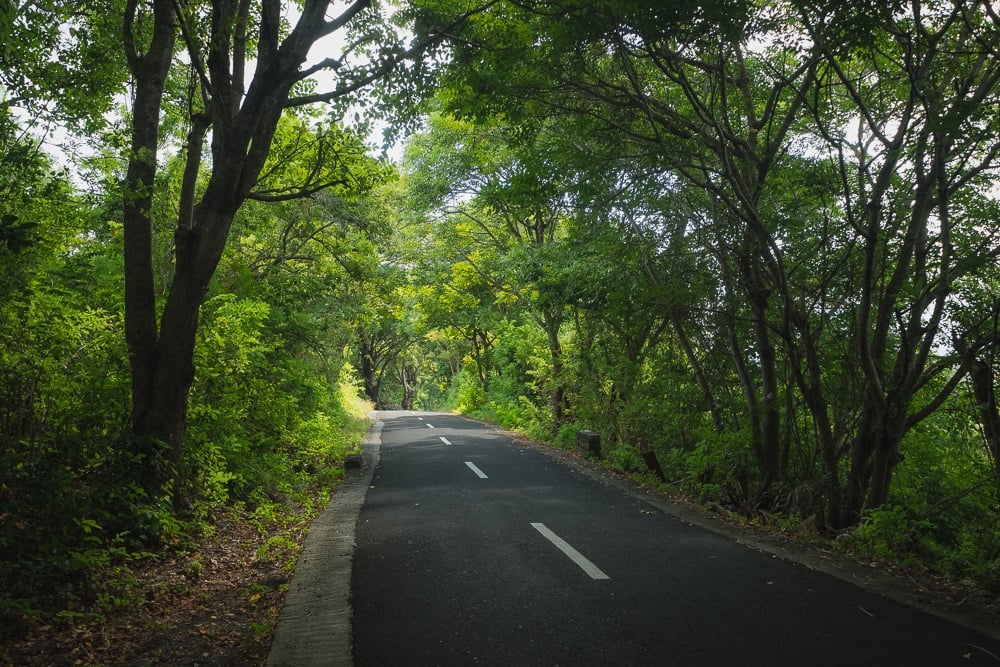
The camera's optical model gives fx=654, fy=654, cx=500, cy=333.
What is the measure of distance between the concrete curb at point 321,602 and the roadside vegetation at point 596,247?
11.4 inches

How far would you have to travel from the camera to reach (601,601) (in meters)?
5.18

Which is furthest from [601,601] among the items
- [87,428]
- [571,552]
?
[87,428]

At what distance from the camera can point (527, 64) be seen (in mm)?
7926

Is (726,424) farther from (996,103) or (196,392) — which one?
(196,392)

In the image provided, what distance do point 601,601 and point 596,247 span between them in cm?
866

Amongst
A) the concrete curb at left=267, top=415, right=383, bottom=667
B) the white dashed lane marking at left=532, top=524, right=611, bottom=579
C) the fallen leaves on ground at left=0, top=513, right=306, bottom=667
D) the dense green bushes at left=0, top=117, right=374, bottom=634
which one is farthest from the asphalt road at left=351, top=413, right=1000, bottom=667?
the dense green bushes at left=0, top=117, right=374, bottom=634

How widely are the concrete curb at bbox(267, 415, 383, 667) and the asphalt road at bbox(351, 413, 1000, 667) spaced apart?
13cm

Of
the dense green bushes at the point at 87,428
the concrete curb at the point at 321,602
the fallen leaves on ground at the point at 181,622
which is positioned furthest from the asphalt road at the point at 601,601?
the dense green bushes at the point at 87,428

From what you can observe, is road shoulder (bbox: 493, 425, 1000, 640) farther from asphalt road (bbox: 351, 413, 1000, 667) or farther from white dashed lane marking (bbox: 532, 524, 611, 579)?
white dashed lane marking (bbox: 532, 524, 611, 579)

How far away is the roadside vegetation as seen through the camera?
237 inches

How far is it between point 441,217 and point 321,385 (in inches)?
457

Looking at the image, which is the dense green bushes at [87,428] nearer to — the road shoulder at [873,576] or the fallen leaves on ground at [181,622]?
the fallen leaves on ground at [181,622]

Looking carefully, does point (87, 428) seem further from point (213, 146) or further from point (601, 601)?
point (601, 601)

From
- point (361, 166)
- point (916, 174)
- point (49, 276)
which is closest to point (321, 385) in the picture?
point (361, 166)
